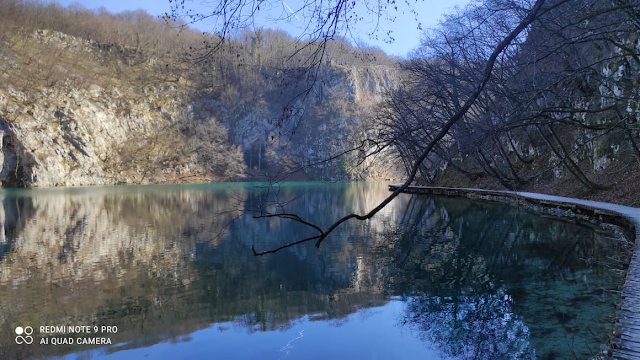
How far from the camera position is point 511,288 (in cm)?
730

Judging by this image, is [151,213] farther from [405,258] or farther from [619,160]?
[619,160]

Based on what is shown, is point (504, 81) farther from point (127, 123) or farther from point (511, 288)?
point (127, 123)

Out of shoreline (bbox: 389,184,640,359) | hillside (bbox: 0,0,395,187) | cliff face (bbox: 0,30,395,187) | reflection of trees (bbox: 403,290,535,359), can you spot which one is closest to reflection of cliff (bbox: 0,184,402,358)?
reflection of trees (bbox: 403,290,535,359)

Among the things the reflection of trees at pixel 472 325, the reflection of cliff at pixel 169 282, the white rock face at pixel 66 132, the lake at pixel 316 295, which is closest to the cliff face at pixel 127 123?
the white rock face at pixel 66 132

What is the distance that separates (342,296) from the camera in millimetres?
7445

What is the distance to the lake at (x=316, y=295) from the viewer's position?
5.31 meters

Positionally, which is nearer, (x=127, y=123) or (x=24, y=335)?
(x=24, y=335)

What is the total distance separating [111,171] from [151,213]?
5035cm

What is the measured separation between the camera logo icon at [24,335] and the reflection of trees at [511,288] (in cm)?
502

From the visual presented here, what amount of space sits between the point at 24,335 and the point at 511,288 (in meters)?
7.38

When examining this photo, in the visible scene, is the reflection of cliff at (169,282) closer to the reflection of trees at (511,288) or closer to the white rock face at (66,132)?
the reflection of trees at (511,288)

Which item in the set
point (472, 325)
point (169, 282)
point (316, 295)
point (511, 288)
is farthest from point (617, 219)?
point (169, 282)

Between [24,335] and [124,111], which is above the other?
[124,111]

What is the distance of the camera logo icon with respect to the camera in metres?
5.51
